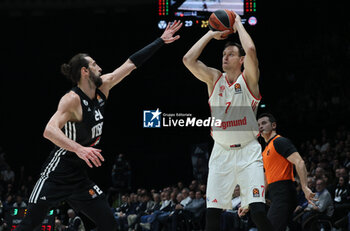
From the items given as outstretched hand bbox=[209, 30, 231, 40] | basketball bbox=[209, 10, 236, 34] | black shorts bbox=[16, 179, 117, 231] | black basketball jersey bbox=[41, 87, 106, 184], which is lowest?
black shorts bbox=[16, 179, 117, 231]

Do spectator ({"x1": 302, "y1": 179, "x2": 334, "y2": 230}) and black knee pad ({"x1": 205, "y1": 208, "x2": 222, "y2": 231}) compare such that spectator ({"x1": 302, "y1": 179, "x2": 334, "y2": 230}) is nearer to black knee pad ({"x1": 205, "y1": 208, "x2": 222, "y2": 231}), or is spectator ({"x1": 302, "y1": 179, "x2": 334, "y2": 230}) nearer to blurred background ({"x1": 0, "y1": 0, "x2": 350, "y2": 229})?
black knee pad ({"x1": 205, "y1": 208, "x2": 222, "y2": 231})

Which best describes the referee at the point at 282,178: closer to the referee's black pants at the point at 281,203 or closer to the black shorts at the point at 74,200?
the referee's black pants at the point at 281,203

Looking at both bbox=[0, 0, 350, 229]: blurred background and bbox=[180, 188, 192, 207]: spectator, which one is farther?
bbox=[0, 0, 350, 229]: blurred background

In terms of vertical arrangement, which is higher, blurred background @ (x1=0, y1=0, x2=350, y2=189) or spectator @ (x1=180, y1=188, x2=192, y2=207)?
blurred background @ (x1=0, y1=0, x2=350, y2=189)

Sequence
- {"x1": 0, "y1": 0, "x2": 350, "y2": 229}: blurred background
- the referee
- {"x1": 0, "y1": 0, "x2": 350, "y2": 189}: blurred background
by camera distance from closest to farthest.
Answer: the referee
{"x1": 0, "y1": 0, "x2": 350, "y2": 229}: blurred background
{"x1": 0, "y1": 0, "x2": 350, "y2": 189}: blurred background

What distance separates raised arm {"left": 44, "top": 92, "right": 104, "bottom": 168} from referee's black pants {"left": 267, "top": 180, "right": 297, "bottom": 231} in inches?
94.5

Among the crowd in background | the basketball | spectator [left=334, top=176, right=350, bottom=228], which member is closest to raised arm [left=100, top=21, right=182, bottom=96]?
the basketball

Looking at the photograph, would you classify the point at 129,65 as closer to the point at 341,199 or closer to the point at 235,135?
the point at 235,135

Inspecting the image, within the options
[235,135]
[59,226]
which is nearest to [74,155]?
[235,135]

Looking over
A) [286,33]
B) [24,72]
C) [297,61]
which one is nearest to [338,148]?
[297,61]

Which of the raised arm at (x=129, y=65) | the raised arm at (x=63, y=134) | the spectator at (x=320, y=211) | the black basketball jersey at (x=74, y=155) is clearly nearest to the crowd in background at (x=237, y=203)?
the spectator at (x=320, y=211)

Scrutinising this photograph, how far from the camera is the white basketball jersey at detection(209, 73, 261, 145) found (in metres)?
5.18

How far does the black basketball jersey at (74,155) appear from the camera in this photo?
4691 millimetres

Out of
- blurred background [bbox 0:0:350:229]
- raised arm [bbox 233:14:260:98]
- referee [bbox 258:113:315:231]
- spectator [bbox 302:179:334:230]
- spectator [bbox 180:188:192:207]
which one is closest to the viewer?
raised arm [bbox 233:14:260:98]
